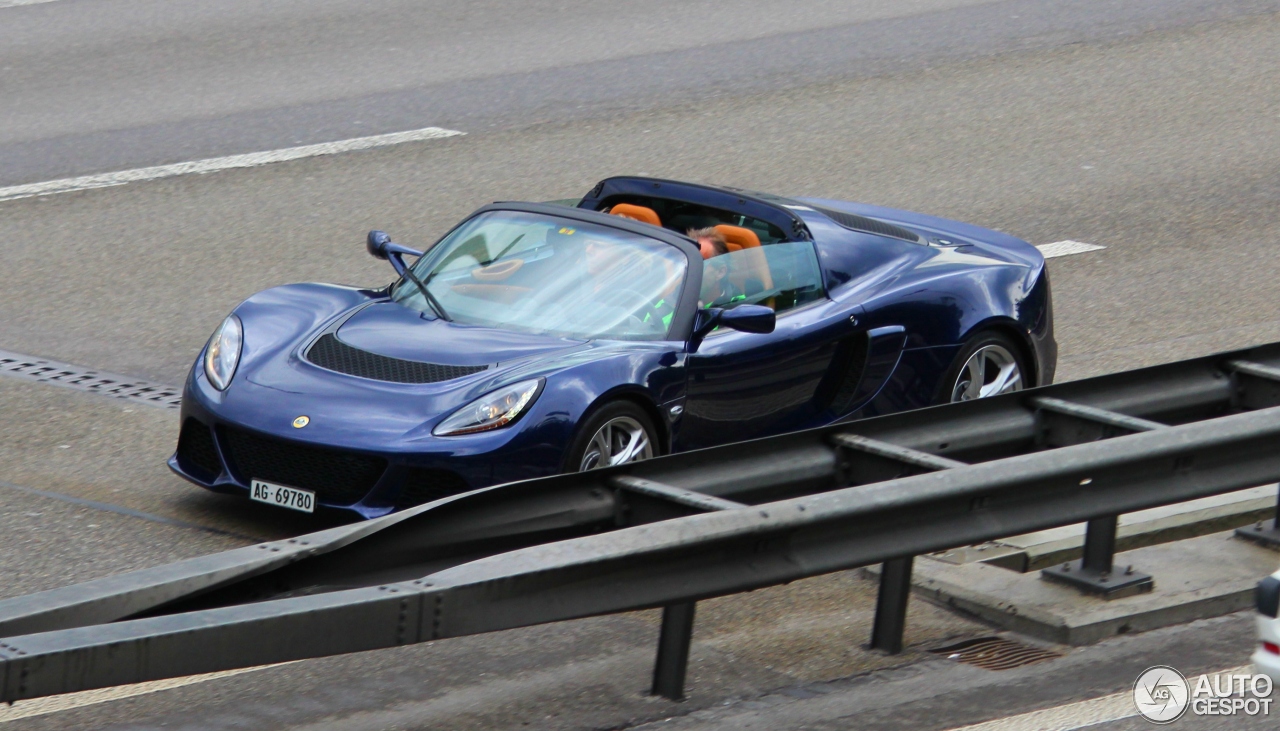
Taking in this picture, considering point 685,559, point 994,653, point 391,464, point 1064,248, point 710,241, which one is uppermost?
point 710,241

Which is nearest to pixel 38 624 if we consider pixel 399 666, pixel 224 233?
pixel 399 666

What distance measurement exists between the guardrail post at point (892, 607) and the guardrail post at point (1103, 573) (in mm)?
746

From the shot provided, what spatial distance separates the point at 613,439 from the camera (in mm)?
6891

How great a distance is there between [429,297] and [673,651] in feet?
8.67

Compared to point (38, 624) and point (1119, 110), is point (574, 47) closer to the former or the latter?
point (1119, 110)

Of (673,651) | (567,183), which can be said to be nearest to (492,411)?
(673,651)

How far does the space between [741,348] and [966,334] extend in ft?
4.00

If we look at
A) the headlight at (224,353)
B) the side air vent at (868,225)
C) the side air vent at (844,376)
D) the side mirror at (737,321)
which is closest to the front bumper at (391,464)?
the headlight at (224,353)

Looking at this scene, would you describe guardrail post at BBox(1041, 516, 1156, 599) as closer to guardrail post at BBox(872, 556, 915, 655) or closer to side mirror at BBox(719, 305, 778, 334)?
guardrail post at BBox(872, 556, 915, 655)

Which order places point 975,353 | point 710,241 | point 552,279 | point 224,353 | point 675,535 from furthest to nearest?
point 975,353, point 710,241, point 552,279, point 224,353, point 675,535

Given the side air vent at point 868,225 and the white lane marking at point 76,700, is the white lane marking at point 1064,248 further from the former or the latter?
the white lane marking at point 76,700

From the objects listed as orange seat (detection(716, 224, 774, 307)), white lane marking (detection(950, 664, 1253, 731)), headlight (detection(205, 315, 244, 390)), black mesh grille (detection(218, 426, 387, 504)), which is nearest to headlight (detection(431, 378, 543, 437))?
black mesh grille (detection(218, 426, 387, 504))

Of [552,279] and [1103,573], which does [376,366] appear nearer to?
[552,279]

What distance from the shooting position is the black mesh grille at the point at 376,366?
6746 mm
